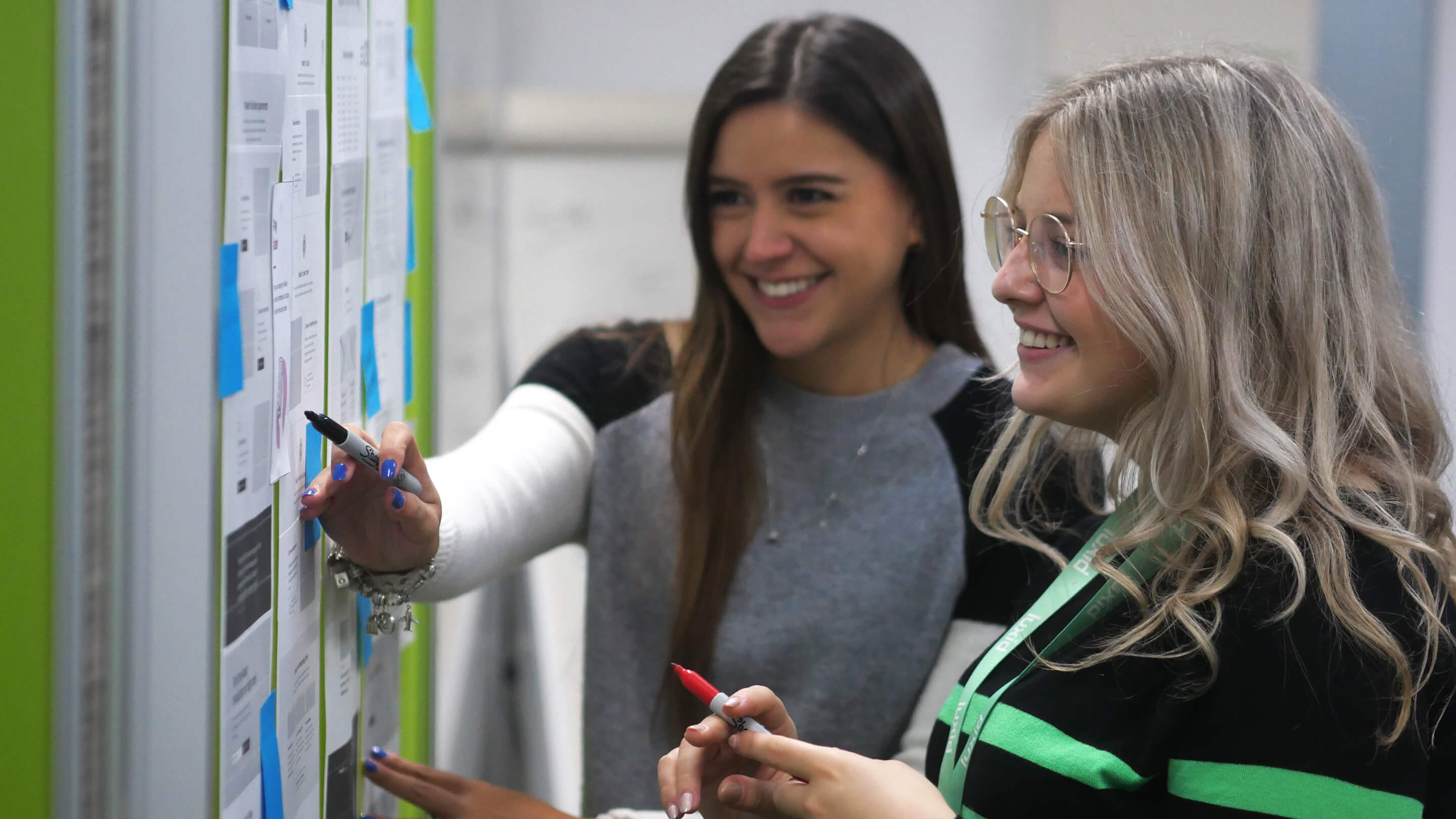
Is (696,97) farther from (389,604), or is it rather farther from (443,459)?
(389,604)

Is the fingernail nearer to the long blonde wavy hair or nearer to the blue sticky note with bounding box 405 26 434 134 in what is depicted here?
the long blonde wavy hair

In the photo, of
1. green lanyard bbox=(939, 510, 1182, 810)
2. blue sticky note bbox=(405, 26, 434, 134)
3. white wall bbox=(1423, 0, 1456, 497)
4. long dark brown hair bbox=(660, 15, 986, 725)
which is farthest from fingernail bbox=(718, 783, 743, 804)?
white wall bbox=(1423, 0, 1456, 497)

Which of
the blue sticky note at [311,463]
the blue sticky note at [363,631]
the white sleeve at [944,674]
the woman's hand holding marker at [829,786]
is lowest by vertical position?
the white sleeve at [944,674]

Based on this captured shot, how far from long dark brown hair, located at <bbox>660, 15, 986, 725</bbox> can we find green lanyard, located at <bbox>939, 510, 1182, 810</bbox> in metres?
0.40

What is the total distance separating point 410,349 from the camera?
128cm

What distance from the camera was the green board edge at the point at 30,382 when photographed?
555 mm

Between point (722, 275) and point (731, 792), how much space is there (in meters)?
0.65

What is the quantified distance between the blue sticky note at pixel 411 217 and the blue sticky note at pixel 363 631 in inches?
14.8

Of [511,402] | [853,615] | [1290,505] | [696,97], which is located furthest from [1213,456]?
[696,97]

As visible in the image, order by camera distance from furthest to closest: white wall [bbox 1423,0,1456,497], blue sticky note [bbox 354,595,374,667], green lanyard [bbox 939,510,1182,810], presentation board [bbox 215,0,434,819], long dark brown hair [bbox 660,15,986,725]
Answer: white wall [bbox 1423,0,1456,497], long dark brown hair [bbox 660,15,986,725], blue sticky note [bbox 354,595,374,667], green lanyard [bbox 939,510,1182,810], presentation board [bbox 215,0,434,819]

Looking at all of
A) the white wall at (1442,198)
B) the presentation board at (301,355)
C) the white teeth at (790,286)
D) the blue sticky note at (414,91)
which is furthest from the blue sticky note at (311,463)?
the white wall at (1442,198)

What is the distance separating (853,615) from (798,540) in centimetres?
10

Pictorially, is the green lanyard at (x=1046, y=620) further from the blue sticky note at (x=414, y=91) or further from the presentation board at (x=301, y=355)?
the blue sticky note at (x=414, y=91)

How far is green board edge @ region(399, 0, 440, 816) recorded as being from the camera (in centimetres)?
132
